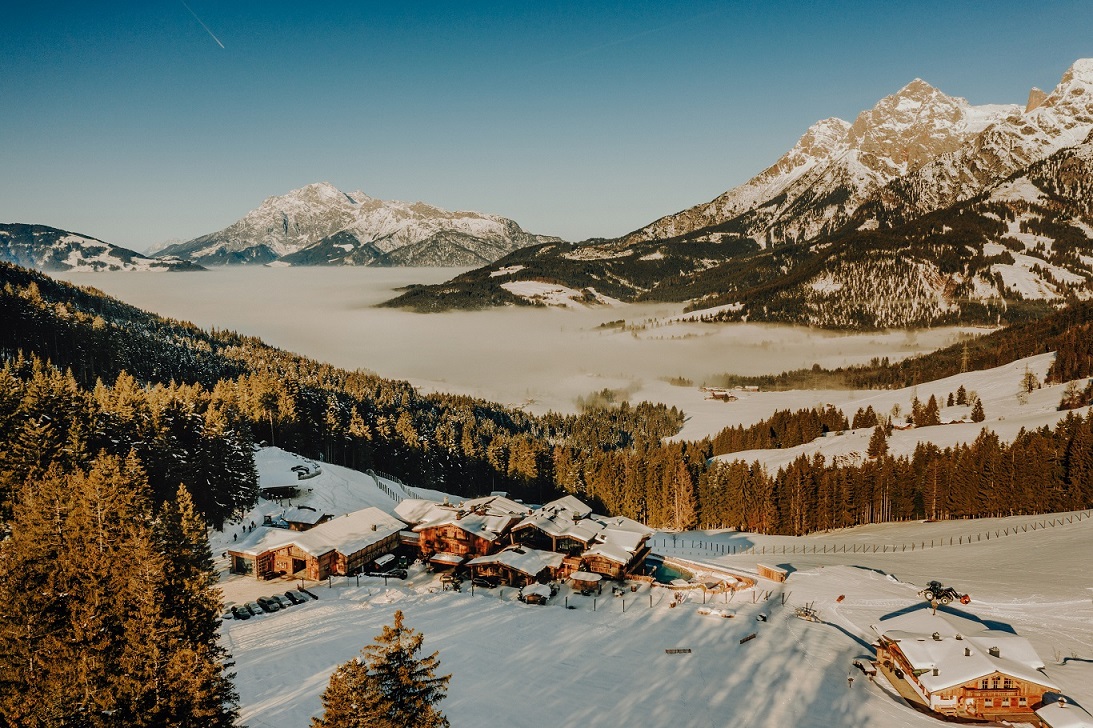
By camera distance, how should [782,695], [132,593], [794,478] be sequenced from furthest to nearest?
[794,478] → [782,695] → [132,593]

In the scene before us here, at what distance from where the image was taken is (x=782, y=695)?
3553 centimetres

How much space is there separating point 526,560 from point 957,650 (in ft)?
117

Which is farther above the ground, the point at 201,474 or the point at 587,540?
the point at 201,474

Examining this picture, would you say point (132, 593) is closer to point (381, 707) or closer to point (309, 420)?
point (381, 707)

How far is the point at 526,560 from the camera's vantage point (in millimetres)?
58906

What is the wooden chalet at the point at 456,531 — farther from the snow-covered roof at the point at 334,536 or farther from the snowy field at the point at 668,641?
the snowy field at the point at 668,641

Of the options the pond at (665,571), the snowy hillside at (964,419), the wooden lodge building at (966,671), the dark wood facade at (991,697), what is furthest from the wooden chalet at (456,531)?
the snowy hillside at (964,419)

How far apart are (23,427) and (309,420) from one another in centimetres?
6704

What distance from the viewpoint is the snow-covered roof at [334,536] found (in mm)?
55219

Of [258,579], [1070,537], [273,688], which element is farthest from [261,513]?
[1070,537]

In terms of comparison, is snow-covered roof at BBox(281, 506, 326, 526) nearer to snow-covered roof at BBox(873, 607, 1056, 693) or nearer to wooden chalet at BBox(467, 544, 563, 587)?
wooden chalet at BBox(467, 544, 563, 587)

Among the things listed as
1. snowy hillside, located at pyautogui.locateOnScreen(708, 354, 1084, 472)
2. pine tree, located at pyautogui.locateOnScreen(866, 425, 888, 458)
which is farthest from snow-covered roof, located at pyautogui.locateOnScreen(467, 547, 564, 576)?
pine tree, located at pyautogui.locateOnScreen(866, 425, 888, 458)

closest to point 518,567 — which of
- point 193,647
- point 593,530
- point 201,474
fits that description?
point 593,530

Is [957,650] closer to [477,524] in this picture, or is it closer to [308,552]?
[477,524]
